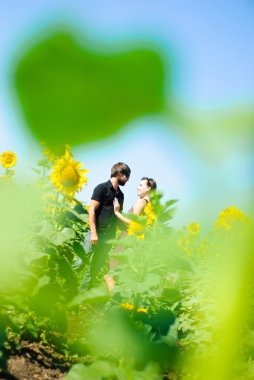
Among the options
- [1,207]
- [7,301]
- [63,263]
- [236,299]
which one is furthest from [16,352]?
[236,299]

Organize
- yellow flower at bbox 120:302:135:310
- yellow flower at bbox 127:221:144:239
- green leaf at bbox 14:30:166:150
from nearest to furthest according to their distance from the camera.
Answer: green leaf at bbox 14:30:166:150 → yellow flower at bbox 120:302:135:310 → yellow flower at bbox 127:221:144:239

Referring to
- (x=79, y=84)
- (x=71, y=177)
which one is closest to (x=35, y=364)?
(x=71, y=177)

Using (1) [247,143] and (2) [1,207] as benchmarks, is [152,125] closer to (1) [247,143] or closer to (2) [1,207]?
(1) [247,143]

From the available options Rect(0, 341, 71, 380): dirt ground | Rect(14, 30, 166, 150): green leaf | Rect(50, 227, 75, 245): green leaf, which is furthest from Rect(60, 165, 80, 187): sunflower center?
Rect(50, 227, 75, 245): green leaf

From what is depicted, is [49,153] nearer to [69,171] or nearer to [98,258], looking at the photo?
[69,171]

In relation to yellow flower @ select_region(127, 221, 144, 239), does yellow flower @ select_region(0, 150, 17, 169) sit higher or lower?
higher

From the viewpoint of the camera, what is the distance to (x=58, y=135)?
27 centimetres

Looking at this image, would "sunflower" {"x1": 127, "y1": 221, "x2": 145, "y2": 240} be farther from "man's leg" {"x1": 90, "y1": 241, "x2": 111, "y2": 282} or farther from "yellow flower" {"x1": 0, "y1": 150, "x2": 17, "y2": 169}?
"man's leg" {"x1": 90, "y1": 241, "x2": 111, "y2": 282}

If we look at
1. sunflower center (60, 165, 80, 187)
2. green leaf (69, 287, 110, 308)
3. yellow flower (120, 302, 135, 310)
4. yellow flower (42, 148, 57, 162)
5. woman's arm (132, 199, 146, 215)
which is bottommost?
yellow flower (120, 302, 135, 310)

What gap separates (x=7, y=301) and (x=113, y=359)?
0.56m

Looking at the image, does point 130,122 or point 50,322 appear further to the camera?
point 50,322

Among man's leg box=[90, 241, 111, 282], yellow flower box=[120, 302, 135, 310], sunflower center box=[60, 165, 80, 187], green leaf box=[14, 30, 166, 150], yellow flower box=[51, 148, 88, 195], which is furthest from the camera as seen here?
man's leg box=[90, 241, 111, 282]

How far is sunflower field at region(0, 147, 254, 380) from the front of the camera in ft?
1.13

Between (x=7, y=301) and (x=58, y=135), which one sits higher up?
(x=58, y=135)
